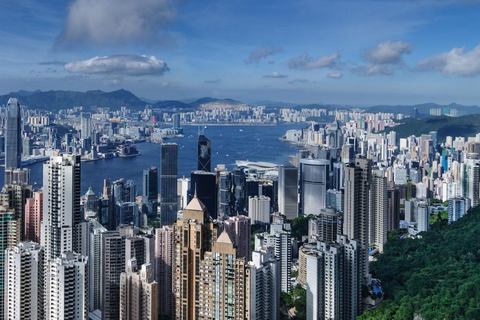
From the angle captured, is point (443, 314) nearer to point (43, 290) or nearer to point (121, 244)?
point (121, 244)

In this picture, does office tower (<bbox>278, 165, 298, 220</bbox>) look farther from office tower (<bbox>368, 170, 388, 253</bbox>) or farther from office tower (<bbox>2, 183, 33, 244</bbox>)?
office tower (<bbox>2, 183, 33, 244</bbox>)

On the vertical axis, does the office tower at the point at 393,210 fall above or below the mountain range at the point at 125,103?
below

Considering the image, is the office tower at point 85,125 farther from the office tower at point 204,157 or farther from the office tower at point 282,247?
the office tower at point 282,247

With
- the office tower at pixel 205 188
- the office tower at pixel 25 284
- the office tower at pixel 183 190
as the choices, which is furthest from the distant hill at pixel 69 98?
the office tower at pixel 25 284

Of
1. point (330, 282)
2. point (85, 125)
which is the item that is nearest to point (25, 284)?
point (330, 282)

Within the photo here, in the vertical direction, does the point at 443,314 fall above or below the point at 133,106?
below

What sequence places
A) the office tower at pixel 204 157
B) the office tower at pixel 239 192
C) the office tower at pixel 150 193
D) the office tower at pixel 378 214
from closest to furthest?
1. the office tower at pixel 378 214
2. the office tower at pixel 150 193
3. the office tower at pixel 239 192
4. the office tower at pixel 204 157

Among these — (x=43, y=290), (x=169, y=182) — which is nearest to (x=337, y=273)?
(x=43, y=290)
